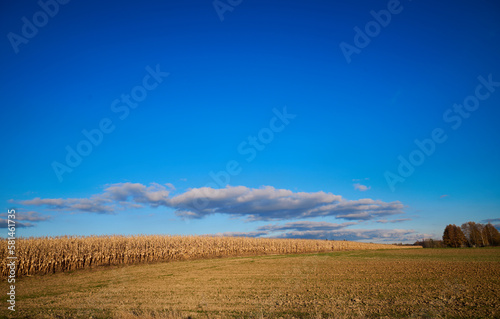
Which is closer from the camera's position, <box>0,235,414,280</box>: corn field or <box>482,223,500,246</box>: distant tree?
<box>0,235,414,280</box>: corn field

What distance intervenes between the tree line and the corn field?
76638 millimetres

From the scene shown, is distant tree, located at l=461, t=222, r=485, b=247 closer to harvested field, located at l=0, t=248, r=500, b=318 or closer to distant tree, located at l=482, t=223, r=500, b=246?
distant tree, located at l=482, t=223, r=500, b=246

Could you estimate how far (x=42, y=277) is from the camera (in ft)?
83.6

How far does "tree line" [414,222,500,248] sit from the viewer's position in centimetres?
9339

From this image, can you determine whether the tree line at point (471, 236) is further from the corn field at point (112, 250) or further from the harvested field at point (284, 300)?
the harvested field at point (284, 300)

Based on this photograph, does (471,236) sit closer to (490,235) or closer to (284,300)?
(490,235)

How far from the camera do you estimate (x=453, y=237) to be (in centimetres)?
9456

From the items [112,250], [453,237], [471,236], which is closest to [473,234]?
[471,236]

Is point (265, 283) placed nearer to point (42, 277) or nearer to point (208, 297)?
point (208, 297)

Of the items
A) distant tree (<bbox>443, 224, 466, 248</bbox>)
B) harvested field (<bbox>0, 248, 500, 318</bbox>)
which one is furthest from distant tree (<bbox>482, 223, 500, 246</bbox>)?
harvested field (<bbox>0, 248, 500, 318</bbox>)

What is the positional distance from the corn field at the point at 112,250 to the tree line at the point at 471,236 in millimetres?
76638

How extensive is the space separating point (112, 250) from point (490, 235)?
382ft

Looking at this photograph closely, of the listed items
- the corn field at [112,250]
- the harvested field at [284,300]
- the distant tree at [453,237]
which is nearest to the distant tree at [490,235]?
the distant tree at [453,237]

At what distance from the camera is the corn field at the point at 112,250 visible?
2622 centimetres
